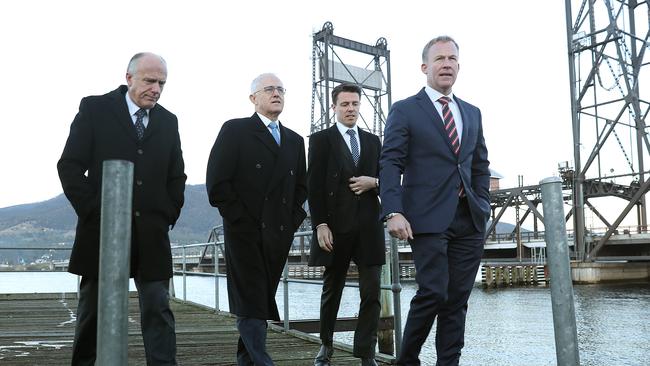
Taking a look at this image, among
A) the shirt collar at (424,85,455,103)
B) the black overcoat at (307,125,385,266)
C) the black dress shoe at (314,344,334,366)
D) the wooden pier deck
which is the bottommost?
the wooden pier deck

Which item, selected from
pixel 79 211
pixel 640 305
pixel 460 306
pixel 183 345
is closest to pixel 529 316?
pixel 640 305

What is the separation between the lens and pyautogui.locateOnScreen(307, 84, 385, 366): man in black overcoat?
299 cm

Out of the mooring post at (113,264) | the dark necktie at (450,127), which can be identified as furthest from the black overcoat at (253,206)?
the mooring post at (113,264)

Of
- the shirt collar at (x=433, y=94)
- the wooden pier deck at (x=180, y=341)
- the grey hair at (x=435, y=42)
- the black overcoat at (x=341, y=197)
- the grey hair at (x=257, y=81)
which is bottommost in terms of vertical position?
the wooden pier deck at (x=180, y=341)

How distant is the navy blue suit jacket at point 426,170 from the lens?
2412mm

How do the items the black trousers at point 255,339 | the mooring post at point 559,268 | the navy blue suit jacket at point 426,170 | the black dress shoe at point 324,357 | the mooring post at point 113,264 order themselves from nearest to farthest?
the mooring post at point 113,264
the mooring post at point 559,268
the navy blue suit jacket at point 426,170
the black trousers at point 255,339
the black dress shoe at point 324,357

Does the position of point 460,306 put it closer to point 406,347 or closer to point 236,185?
point 406,347

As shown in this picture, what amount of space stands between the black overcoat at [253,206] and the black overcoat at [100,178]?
31cm

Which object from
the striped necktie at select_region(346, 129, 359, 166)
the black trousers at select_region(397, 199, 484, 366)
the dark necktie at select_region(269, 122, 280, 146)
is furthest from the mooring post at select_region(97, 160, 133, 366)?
the striped necktie at select_region(346, 129, 359, 166)

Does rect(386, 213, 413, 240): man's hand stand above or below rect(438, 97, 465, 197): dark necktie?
below

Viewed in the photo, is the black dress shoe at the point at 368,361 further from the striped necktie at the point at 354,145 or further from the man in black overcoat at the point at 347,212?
the striped necktie at the point at 354,145

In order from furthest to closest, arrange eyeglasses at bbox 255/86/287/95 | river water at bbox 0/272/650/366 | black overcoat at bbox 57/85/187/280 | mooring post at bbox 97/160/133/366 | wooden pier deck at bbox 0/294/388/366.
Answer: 1. river water at bbox 0/272/650/366
2. wooden pier deck at bbox 0/294/388/366
3. eyeglasses at bbox 255/86/287/95
4. black overcoat at bbox 57/85/187/280
5. mooring post at bbox 97/160/133/366

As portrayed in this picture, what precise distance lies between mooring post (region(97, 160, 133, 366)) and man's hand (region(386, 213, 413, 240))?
1.18 meters

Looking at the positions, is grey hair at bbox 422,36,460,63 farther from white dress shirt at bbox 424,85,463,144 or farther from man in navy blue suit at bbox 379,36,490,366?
white dress shirt at bbox 424,85,463,144
